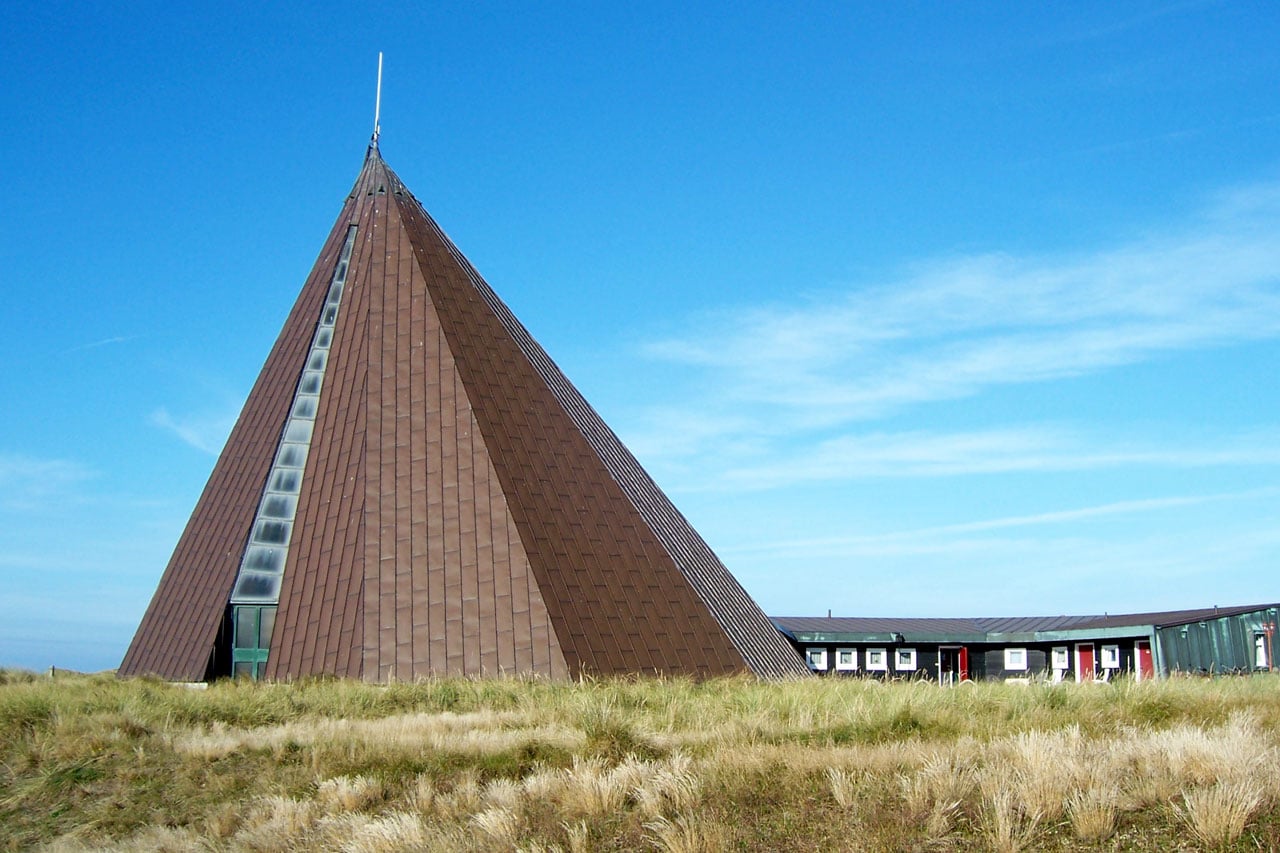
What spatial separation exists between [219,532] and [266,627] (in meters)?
3.07

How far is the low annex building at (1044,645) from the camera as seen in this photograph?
31391 mm

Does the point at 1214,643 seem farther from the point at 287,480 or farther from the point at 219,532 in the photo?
the point at 219,532

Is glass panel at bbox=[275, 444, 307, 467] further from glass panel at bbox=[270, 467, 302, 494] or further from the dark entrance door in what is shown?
the dark entrance door

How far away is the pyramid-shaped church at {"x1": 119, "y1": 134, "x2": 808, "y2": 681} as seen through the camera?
22500mm

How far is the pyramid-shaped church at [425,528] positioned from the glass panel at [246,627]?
0.04 m

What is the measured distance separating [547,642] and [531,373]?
812 centimetres

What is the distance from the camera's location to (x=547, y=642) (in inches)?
854


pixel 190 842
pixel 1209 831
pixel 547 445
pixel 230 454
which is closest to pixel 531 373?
pixel 547 445

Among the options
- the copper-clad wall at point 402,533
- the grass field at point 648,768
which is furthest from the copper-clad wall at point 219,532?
the grass field at point 648,768

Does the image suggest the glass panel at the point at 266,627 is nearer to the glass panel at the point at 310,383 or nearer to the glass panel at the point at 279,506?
the glass panel at the point at 279,506

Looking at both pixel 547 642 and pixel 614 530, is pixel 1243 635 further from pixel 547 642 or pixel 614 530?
pixel 547 642

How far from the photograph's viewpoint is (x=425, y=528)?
78.0 feet

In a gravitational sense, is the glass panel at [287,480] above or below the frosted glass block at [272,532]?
above

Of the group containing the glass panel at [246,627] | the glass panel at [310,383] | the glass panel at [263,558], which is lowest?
the glass panel at [246,627]
